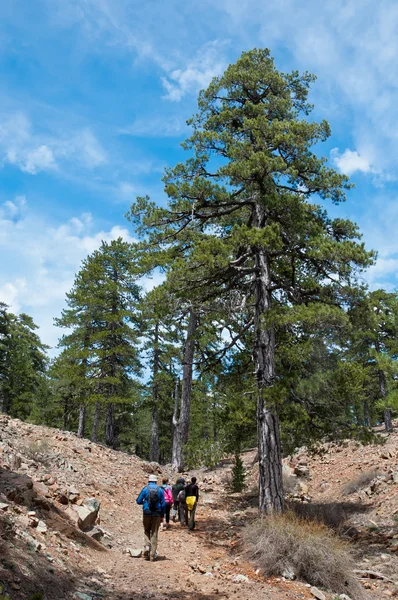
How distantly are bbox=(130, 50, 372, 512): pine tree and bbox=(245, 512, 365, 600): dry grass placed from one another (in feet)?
4.67

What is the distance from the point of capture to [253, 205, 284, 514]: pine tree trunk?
9078 millimetres

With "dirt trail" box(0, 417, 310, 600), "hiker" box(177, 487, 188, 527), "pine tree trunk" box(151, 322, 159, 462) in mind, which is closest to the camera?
"dirt trail" box(0, 417, 310, 600)

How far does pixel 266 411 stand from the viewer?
9609 mm

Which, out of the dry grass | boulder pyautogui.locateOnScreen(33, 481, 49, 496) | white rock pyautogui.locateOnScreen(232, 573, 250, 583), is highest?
boulder pyautogui.locateOnScreen(33, 481, 49, 496)

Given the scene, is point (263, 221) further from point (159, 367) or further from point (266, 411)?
point (159, 367)

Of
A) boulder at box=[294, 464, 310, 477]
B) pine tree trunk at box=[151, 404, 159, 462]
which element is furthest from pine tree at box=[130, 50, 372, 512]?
pine tree trunk at box=[151, 404, 159, 462]

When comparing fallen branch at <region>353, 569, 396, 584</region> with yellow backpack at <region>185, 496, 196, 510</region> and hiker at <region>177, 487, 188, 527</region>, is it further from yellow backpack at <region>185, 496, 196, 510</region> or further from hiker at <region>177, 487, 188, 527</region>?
hiker at <region>177, 487, 188, 527</region>

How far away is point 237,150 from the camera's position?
1072cm

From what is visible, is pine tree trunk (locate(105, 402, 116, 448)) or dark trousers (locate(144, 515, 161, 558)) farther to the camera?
pine tree trunk (locate(105, 402, 116, 448))

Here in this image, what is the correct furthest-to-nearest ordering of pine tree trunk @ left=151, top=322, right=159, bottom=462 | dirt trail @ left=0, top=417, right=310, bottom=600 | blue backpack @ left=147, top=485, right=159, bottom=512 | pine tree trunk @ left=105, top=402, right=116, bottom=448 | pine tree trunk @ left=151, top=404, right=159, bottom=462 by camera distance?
pine tree trunk @ left=151, top=322, right=159, bottom=462 → pine tree trunk @ left=151, top=404, right=159, bottom=462 → pine tree trunk @ left=105, top=402, right=116, bottom=448 → blue backpack @ left=147, top=485, right=159, bottom=512 → dirt trail @ left=0, top=417, right=310, bottom=600

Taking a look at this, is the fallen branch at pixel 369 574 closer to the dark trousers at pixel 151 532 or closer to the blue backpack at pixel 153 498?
the dark trousers at pixel 151 532

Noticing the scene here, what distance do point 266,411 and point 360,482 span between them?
268 inches

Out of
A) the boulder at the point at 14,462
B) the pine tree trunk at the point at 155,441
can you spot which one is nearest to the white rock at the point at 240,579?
the boulder at the point at 14,462

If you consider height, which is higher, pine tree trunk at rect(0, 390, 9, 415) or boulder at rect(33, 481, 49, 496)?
pine tree trunk at rect(0, 390, 9, 415)
